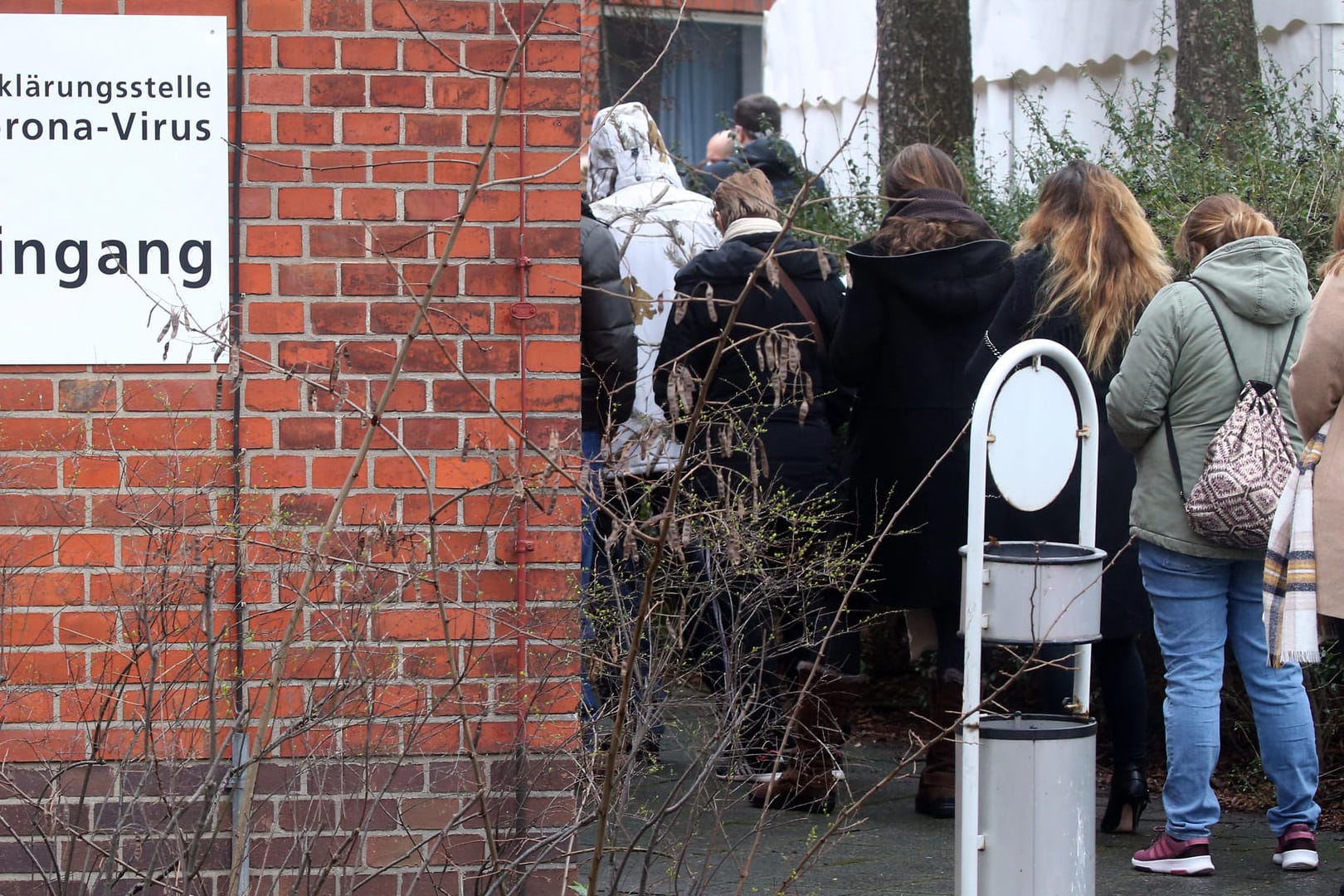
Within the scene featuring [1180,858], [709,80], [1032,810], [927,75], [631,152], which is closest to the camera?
[1032,810]

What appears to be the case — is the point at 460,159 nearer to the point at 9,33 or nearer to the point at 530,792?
the point at 9,33

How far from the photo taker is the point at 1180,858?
4.41 meters

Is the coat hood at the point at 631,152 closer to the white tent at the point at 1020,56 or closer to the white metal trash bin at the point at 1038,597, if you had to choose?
the white tent at the point at 1020,56

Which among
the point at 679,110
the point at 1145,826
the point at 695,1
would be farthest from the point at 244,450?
the point at 679,110

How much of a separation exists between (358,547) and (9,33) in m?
1.38

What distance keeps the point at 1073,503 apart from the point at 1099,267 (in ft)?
2.41

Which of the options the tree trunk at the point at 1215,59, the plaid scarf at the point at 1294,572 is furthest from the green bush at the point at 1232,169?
the plaid scarf at the point at 1294,572

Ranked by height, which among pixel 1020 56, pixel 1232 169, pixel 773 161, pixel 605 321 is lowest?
pixel 605 321

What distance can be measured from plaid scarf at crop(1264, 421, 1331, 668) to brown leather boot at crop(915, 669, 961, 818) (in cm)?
119

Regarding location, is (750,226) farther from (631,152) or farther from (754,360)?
(631,152)

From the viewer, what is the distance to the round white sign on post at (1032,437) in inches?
135

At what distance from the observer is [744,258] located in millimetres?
4938

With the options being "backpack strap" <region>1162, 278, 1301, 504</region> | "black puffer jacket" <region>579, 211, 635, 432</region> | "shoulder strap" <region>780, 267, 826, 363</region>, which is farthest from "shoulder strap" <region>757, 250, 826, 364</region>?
A: "backpack strap" <region>1162, 278, 1301, 504</region>

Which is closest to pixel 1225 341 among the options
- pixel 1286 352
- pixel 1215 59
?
pixel 1286 352
